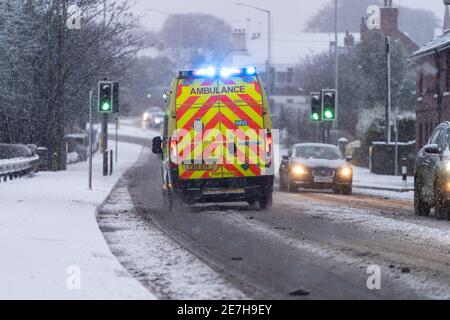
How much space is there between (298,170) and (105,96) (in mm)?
5876

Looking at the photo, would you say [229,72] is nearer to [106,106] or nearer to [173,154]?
[173,154]

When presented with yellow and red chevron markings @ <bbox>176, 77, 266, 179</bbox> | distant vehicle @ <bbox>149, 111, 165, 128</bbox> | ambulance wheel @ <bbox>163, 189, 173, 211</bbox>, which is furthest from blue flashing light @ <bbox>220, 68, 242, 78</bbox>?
distant vehicle @ <bbox>149, 111, 165, 128</bbox>

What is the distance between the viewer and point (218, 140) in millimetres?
22109

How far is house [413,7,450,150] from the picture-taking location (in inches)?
1852

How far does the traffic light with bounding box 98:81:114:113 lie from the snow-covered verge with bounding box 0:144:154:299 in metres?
7.43

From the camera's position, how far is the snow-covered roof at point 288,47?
361ft

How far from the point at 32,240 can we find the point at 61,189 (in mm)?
14068

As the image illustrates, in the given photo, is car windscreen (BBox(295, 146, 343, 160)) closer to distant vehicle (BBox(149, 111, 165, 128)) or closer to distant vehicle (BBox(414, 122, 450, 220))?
distant vehicle (BBox(414, 122, 450, 220))

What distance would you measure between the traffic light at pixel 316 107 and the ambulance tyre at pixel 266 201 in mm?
17988

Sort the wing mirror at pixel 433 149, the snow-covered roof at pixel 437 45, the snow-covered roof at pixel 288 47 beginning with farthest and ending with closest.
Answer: the snow-covered roof at pixel 288 47 < the snow-covered roof at pixel 437 45 < the wing mirror at pixel 433 149

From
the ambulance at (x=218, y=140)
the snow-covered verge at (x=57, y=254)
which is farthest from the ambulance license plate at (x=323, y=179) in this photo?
the ambulance at (x=218, y=140)

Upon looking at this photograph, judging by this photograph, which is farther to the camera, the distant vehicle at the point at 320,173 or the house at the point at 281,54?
the house at the point at 281,54

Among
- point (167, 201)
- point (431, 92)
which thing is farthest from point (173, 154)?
point (431, 92)

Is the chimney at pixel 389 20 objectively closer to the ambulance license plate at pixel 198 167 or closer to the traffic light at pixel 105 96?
the traffic light at pixel 105 96
